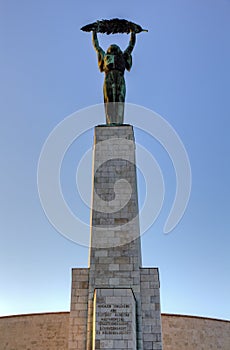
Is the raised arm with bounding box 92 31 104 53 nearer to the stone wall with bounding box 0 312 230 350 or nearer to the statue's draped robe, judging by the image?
the statue's draped robe

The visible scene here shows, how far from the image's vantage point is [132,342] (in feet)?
29.2

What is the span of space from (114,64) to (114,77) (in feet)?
1.29

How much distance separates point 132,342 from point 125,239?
2498 millimetres

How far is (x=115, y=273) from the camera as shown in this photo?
10273 mm

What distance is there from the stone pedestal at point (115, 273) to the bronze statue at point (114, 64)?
2.65ft

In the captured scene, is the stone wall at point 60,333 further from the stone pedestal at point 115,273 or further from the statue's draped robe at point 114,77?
the statue's draped robe at point 114,77

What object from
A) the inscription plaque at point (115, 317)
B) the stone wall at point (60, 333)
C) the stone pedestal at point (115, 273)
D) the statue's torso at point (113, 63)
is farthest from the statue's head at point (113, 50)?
the stone wall at point (60, 333)

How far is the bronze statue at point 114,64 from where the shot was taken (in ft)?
42.3

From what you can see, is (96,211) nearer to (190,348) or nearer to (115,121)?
(115,121)

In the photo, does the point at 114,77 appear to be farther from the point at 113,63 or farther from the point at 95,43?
the point at 95,43

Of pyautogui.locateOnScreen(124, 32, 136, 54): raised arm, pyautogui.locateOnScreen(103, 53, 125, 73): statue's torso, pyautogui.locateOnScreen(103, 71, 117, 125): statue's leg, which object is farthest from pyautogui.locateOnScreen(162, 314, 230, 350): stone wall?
pyautogui.locateOnScreen(124, 32, 136, 54): raised arm

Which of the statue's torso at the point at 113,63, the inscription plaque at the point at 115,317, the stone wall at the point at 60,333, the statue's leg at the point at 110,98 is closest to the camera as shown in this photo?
the inscription plaque at the point at 115,317

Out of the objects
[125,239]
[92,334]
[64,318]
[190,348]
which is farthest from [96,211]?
[190,348]

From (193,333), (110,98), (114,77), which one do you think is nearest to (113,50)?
(114,77)
